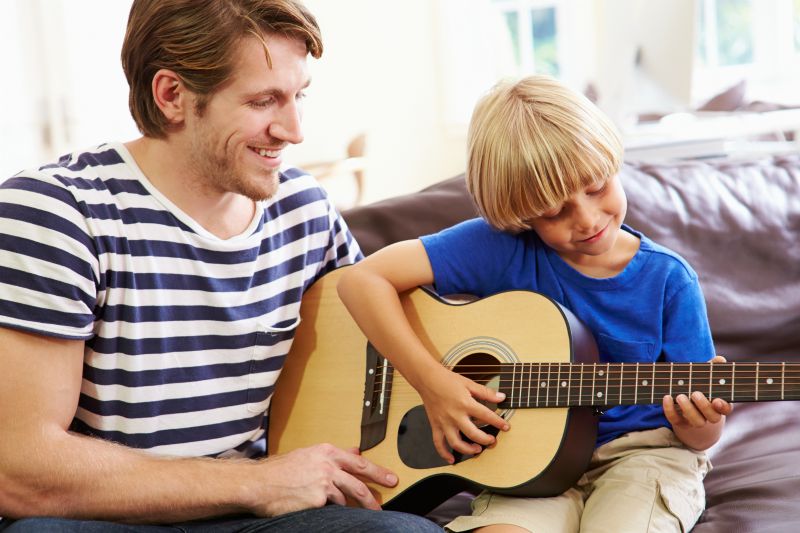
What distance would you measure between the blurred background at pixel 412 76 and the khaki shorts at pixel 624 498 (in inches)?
49.1

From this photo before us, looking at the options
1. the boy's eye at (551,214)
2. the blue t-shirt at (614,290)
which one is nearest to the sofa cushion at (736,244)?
the blue t-shirt at (614,290)

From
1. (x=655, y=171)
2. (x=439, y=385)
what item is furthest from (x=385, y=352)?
(x=655, y=171)

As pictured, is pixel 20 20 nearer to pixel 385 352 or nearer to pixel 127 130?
pixel 127 130

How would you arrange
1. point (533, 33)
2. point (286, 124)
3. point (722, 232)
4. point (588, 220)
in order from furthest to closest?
point (533, 33) < point (722, 232) < point (286, 124) < point (588, 220)

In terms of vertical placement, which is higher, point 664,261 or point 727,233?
point 664,261

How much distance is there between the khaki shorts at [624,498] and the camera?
1394 mm

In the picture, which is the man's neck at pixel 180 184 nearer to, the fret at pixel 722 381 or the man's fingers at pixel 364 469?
the man's fingers at pixel 364 469

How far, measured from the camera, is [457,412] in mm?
1448

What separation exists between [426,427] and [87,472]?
0.54m

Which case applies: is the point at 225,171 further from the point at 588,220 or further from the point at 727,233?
the point at 727,233

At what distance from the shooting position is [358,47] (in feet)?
18.5

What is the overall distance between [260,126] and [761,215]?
117 cm

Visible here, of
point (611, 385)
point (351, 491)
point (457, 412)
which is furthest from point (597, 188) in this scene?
point (351, 491)

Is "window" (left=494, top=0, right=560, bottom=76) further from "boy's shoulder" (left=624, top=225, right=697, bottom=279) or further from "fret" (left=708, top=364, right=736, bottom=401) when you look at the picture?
"fret" (left=708, top=364, right=736, bottom=401)
